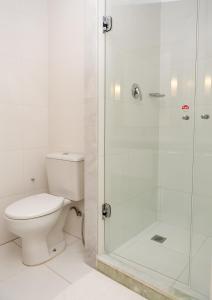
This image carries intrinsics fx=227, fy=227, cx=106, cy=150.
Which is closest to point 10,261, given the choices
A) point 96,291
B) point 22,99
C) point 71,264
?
point 71,264

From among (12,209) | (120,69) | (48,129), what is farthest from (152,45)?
(12,209)

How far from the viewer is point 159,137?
198 centimetres

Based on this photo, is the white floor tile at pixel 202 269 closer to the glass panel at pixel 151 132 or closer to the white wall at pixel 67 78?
the glass panel at pixel 151 132

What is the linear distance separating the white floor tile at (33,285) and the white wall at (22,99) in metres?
0.48

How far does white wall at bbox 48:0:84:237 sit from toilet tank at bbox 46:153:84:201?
17 cm

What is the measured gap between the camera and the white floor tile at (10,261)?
4.90 ft

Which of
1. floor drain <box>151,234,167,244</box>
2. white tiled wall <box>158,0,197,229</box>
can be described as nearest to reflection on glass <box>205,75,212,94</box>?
white tiled wall <box>158,0,197,229</box>

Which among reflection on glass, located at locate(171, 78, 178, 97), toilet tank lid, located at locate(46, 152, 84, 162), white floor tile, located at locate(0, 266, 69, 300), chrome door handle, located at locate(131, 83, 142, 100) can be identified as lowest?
white floor tile, located at locate(0, 266, 69, 300)

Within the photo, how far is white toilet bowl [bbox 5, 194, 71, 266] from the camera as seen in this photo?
1427 mm

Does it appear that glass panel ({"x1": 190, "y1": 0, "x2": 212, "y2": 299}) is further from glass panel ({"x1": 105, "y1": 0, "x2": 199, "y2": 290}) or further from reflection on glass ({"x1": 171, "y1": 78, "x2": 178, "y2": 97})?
reflection on glass ({"x1": 171, "y1": 78, "x2": 178, "y2": 97})

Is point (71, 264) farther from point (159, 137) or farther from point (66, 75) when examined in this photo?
point (66, 75)

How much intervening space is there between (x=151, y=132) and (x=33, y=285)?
1373mm

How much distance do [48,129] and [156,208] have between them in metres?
1.22

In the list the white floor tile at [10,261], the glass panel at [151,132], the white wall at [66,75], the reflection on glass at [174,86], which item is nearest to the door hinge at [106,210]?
Answer: the glass panel at [151,132]
